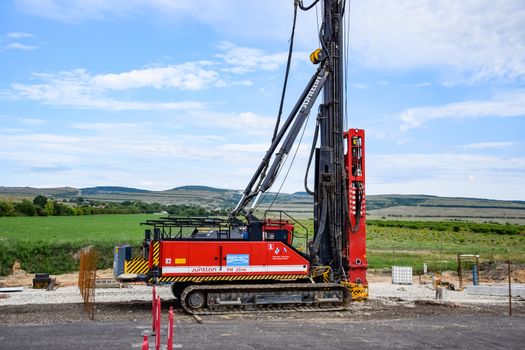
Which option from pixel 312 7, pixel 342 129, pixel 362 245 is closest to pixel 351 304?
pixel 362 245

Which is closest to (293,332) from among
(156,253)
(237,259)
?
(237,259)

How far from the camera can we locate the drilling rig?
57.2 feet

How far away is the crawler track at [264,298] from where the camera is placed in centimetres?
1731

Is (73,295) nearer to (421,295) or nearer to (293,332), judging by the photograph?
(293,332)

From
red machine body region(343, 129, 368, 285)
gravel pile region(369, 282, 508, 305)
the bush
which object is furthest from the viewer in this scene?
the bush

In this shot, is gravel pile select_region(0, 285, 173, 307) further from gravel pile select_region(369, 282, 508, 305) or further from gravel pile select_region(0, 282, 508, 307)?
gravel pile select_region(369, 282, 508, 305)

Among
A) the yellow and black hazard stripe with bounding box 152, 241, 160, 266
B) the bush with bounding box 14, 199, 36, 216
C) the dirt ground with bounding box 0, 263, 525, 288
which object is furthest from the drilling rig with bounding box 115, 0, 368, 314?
the bush with bounding box 14, 199, 36, 216

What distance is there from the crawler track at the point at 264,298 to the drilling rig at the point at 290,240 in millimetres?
30

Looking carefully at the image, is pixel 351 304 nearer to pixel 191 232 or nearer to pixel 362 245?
pixel 362 245

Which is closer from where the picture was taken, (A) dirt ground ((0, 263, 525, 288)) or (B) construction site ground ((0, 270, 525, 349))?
(B) construction site ground ((0, 270, 525, 349))

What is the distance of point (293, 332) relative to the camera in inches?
563

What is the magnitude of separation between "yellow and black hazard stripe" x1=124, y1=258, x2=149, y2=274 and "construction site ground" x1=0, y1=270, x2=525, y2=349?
1280mm

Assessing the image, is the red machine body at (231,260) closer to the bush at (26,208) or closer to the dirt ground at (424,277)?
the dirt ground at (424,277)

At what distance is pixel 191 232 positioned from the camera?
62.5 feet
